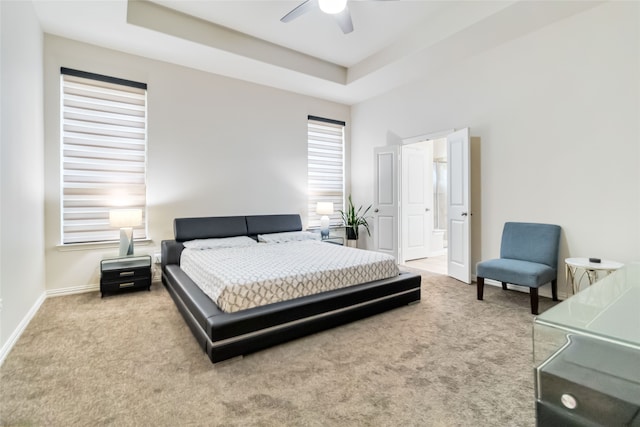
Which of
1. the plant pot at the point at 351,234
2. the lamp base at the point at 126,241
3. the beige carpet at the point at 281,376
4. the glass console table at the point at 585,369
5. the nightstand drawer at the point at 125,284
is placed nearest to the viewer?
the glass console table at the point at 585,369

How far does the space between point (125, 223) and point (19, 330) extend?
4.81ft

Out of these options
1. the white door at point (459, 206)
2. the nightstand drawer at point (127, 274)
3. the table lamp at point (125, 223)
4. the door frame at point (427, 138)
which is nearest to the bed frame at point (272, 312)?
the nightstand drawer at point (127, 274)

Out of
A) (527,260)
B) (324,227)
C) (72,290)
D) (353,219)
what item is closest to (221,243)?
(72,290)

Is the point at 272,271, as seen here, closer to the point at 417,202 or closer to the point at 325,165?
the point at 325,165

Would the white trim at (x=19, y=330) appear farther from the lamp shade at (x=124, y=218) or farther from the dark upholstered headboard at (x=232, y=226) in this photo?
the dark upholstered headboard at (x=232, y=226)

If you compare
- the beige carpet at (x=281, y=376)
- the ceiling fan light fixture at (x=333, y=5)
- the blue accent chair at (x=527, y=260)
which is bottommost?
the beige carpet at (x=281, y=376)

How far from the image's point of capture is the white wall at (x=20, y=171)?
7.55 ft

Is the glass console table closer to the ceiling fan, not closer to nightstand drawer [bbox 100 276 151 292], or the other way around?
the ceiling fan

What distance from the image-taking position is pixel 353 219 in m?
6.03

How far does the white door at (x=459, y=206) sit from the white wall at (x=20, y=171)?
16.1ft

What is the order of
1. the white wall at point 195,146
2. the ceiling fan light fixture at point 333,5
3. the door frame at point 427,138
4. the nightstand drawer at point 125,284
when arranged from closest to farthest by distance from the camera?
the ceiling fan light fixture at point 333,5, the nightstand drawer at point 125,284, the white wall at point 195,146, the door frame at point 427,138

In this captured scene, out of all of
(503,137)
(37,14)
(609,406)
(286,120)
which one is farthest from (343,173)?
(609,406)

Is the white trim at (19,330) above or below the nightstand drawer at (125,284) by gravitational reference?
below

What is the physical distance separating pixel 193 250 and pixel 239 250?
1.94ft
